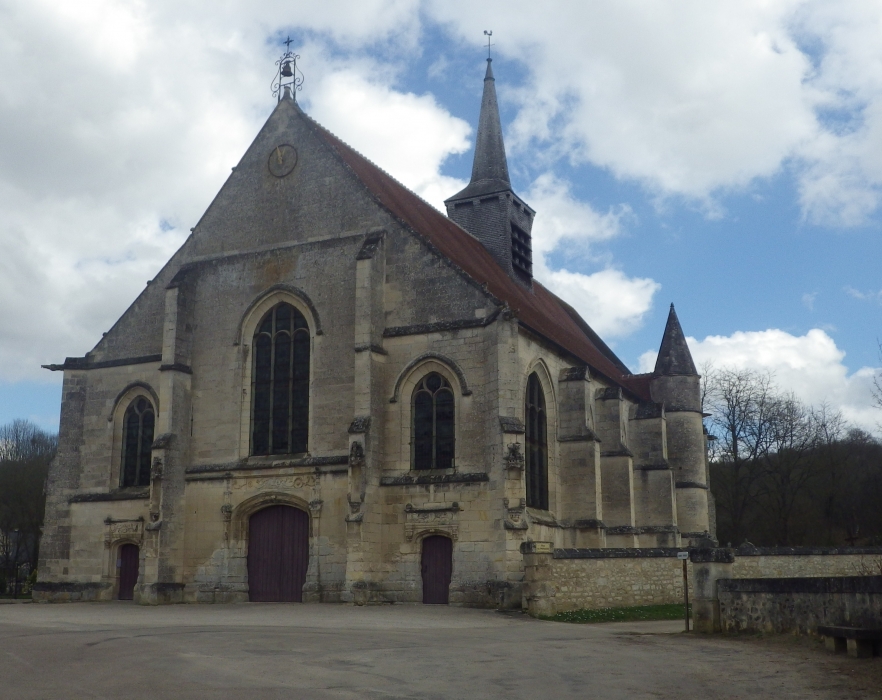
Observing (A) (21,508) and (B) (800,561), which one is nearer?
(B) (800,561)

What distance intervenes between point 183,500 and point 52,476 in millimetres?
4806

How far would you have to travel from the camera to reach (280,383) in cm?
2556

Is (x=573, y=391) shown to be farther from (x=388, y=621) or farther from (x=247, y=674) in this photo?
(x=247, y=674)

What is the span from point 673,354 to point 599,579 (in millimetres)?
15837

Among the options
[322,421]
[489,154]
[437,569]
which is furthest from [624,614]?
[489,154]

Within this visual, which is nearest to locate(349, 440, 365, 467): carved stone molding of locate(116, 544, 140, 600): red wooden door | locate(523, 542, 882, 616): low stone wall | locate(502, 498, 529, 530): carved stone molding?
locate(502, 498, 529, 530): carved stone molding

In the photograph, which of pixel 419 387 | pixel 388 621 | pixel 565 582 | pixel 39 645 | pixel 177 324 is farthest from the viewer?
pixel 177 324

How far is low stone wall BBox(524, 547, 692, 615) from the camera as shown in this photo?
67.1 feet

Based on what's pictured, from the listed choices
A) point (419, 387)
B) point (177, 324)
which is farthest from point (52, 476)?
point (419, 387)

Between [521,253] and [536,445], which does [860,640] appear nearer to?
[536,445]

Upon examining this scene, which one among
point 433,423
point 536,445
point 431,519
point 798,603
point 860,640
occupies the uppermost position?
point 433,423

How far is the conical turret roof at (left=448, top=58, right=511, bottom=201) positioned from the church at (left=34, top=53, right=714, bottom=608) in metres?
5.95

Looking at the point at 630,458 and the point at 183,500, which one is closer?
the point at 183,500

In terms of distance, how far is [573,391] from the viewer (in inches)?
1080
